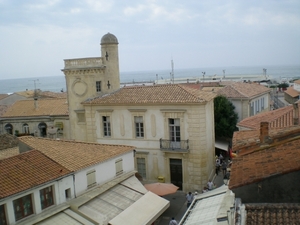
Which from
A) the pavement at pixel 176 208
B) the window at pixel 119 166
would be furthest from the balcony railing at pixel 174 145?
the window at pixel 119 166

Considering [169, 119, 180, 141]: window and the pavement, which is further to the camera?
[169, 119, 180, 141]: window

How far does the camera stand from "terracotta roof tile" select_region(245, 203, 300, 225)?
6.98m

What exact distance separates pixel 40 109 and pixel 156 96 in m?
20.9

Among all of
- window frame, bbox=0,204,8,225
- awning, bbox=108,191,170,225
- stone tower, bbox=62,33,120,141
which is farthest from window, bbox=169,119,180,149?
window frame, bbox=0,204,8,225

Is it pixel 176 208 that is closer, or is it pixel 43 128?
pixel 176 208

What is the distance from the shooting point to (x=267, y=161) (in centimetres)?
914

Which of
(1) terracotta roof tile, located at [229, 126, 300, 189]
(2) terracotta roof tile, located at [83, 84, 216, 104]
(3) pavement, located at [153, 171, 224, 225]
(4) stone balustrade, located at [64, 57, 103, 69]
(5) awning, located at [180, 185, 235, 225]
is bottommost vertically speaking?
(3) pavement, located at [153, 171, 224, 225]

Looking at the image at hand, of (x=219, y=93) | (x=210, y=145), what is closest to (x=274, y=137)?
(x=210, y=145)

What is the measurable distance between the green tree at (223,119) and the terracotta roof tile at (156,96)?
25.4 feet

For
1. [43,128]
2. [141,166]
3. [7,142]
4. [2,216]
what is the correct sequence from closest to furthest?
[2,216] → [7,142] → [141,166] → [43,128]

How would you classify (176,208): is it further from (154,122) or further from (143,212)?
(154,122)

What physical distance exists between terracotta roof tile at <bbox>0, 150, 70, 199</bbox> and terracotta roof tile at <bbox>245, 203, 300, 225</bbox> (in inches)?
358

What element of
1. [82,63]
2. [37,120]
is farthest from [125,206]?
[37,120]

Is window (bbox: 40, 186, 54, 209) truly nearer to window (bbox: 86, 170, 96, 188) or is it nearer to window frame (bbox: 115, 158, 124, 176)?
window (bbox: 86, 170, 96, 188)
